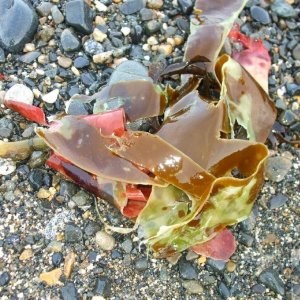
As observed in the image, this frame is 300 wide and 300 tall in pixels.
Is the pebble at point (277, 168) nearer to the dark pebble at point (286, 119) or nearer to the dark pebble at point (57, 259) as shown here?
the dark pebble at point (286, 119)

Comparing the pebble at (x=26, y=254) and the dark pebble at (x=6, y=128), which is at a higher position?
the dark pebble at (x=6, y=128)

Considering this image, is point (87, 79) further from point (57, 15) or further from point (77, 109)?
point (57, 15)

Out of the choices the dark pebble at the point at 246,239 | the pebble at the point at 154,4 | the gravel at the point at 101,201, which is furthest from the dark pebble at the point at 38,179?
the pebble at the point at 154,4

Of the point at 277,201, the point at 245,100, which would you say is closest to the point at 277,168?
the point at 277,201

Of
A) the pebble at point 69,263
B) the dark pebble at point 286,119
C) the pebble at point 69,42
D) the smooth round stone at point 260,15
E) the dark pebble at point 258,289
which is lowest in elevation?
the dark pebble at point 258,289

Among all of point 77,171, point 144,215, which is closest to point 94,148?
point 77,171

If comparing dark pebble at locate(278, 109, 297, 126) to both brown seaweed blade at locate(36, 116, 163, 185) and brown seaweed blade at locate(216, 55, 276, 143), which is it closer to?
brown seaweed blade at locate(216, 55, 276, 143)
